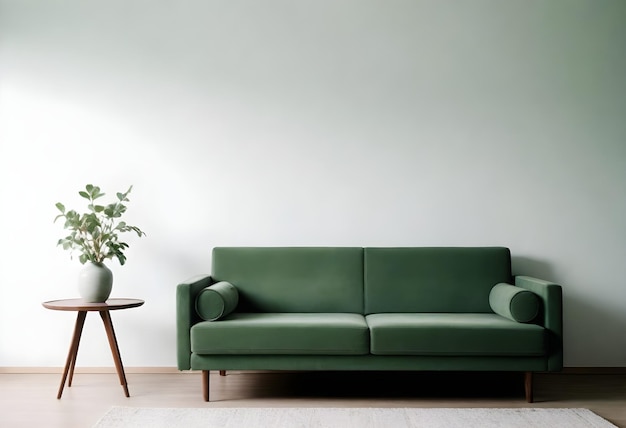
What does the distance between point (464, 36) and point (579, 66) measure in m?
0.84

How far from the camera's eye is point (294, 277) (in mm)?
4285

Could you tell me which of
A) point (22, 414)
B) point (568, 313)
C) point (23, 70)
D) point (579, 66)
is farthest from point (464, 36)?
point (22, 414)

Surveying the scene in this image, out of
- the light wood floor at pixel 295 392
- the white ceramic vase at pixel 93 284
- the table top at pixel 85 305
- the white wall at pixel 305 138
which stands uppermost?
the white wall at pixel 305 138

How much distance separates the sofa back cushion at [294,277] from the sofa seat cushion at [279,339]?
0.61 meters

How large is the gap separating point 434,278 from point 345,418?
1.28m

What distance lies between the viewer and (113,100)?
4.61 m

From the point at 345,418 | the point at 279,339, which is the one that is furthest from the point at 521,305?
the point at 279,339

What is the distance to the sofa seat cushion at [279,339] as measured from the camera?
3611mm

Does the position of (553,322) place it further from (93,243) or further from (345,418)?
(93,243)

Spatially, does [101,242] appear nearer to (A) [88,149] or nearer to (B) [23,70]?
(A) [88,149]

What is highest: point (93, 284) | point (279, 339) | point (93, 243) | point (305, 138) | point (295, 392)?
point (305, 138)

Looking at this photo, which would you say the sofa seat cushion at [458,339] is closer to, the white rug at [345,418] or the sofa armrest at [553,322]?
the sofa armrest at [553,322]

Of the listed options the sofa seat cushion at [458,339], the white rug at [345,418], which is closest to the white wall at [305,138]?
the sofa seat cushion at [458,339]

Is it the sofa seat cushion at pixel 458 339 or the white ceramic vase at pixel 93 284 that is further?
the white ceramic vase at pixel 93 284
